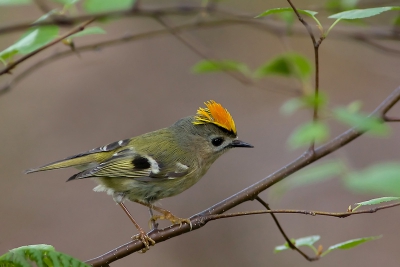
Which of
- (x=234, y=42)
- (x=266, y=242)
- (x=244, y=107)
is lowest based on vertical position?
(x=266, y=242)

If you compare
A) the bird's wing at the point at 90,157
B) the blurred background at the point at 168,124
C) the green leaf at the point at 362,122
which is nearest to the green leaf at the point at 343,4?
the green leaf at the point at 362,122

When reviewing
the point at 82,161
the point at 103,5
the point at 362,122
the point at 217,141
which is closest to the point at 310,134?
the point at 362,122

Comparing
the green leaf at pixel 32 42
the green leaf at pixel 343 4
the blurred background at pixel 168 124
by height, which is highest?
the green leaf at pixel 32 42

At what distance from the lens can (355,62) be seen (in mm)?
6605

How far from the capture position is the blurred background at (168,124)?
4609mm

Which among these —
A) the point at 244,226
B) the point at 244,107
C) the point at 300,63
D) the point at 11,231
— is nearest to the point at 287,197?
the point at 244,226

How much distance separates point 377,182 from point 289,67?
4.86ft

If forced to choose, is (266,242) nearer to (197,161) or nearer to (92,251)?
(92,251)

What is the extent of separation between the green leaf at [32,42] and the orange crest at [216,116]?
3.74ft

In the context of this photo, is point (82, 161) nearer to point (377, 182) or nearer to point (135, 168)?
point (135, 168)

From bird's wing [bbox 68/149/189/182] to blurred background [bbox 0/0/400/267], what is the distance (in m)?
1.56

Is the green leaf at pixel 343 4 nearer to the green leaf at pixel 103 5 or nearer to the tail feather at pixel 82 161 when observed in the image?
the green leaf at pixel 103 5

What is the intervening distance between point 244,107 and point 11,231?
3.02 m

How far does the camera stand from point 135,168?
A: 264cm
